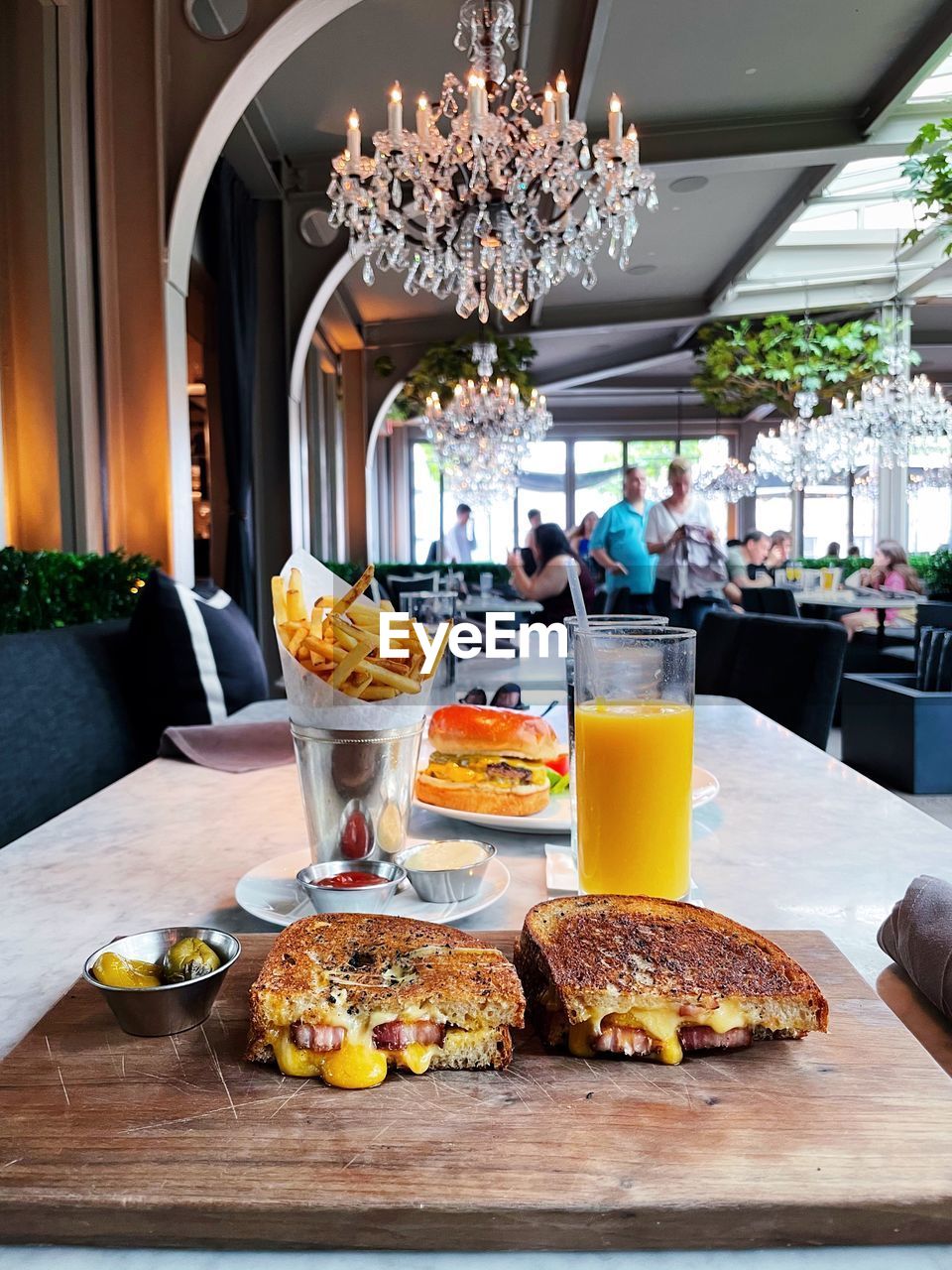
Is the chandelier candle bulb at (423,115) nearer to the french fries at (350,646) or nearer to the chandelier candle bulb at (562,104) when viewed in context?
the chandelier candle bulb at (562,104)

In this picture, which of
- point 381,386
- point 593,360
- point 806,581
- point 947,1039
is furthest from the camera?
point 593,360

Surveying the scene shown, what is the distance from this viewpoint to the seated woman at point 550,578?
398cm

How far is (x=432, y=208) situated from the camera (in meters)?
3.68

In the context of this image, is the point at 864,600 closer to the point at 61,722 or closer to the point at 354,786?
the point at 61,722

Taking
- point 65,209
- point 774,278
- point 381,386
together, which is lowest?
point 65,209

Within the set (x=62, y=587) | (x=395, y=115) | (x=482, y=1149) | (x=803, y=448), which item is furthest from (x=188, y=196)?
(x=803, y=448)

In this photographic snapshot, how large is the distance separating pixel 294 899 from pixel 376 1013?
0.30m

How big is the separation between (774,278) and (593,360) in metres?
3.41

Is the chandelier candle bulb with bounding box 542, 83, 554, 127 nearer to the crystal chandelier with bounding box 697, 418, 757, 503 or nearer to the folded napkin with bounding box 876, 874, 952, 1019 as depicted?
the folded napkin with bounding box 876, 874, 952, 1019

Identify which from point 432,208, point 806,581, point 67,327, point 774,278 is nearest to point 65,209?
point 67,327

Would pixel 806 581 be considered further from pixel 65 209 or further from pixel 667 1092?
pixel 667 1092

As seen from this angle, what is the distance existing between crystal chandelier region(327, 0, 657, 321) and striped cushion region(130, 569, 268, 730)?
7.18 feet

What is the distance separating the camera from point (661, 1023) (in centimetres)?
53

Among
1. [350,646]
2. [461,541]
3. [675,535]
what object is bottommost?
[350,646]
